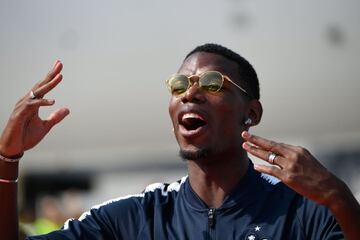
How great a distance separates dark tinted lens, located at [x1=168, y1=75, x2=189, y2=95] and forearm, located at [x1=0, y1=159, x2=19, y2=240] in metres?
0.90

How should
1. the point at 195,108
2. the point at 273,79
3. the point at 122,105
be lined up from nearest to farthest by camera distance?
1. the point at 195,108
2. the point at 273,79
3. the point at 122,105

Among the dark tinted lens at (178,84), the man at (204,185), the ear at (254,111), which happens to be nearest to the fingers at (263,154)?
the man at (204,185)

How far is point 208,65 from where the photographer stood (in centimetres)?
447

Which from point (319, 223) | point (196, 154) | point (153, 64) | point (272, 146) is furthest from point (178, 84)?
point (153, 64)

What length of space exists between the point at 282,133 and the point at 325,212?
34.3 feet

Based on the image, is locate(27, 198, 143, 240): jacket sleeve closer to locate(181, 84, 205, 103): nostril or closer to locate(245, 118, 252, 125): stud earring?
locate(181, 84, 205, 103): nostril

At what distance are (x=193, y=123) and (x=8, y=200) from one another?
100 cm

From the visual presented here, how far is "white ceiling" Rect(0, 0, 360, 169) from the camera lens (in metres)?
14.0

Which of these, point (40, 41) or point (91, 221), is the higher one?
point (40, 41)

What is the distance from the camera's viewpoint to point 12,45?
15.5m

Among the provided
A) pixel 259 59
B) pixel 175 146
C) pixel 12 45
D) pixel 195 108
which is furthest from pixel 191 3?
pixel 195 108

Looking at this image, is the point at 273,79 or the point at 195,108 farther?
Answer: the point at 273,79

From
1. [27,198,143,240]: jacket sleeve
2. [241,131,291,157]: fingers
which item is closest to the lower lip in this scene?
[27,198,143,240]: jacket sleeve

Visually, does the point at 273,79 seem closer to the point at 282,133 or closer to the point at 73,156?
the point at 282,133
